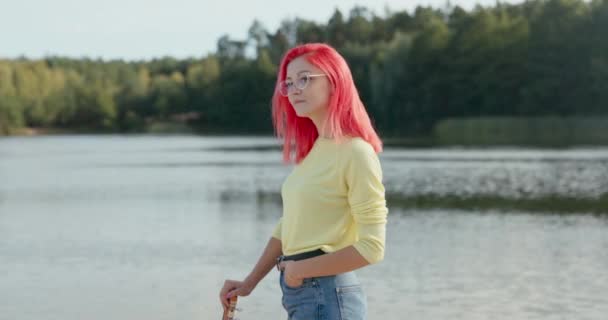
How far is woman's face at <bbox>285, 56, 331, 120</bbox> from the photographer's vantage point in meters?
2.46

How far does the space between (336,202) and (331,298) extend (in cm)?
23

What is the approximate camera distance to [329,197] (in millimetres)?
2453

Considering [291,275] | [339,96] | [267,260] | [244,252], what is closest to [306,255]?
[291,275]

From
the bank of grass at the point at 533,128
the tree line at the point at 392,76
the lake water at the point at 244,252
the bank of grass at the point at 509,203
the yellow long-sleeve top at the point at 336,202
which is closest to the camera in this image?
the yellow long-sleeve top at the point at 336,202

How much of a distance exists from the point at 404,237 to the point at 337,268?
1081 centimetres

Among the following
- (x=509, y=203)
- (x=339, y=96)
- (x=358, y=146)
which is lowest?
(x=509, y=203)

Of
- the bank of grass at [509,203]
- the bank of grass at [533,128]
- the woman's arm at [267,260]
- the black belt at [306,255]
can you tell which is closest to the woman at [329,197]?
the black belt at [306,255]

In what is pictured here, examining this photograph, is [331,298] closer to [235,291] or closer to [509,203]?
[235,291]

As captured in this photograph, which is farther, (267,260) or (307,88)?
(267,260)

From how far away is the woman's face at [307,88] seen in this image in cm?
246

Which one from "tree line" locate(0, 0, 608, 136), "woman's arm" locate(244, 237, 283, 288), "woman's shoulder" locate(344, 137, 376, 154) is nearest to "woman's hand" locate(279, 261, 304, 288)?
"woman's arm" locate(244, 237, 283, 288)

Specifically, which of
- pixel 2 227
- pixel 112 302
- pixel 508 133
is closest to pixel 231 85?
pixel 508 133

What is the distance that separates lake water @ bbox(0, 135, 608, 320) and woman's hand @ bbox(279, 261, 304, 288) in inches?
216

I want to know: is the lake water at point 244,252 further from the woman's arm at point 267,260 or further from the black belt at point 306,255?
the black belt at point 306,255
